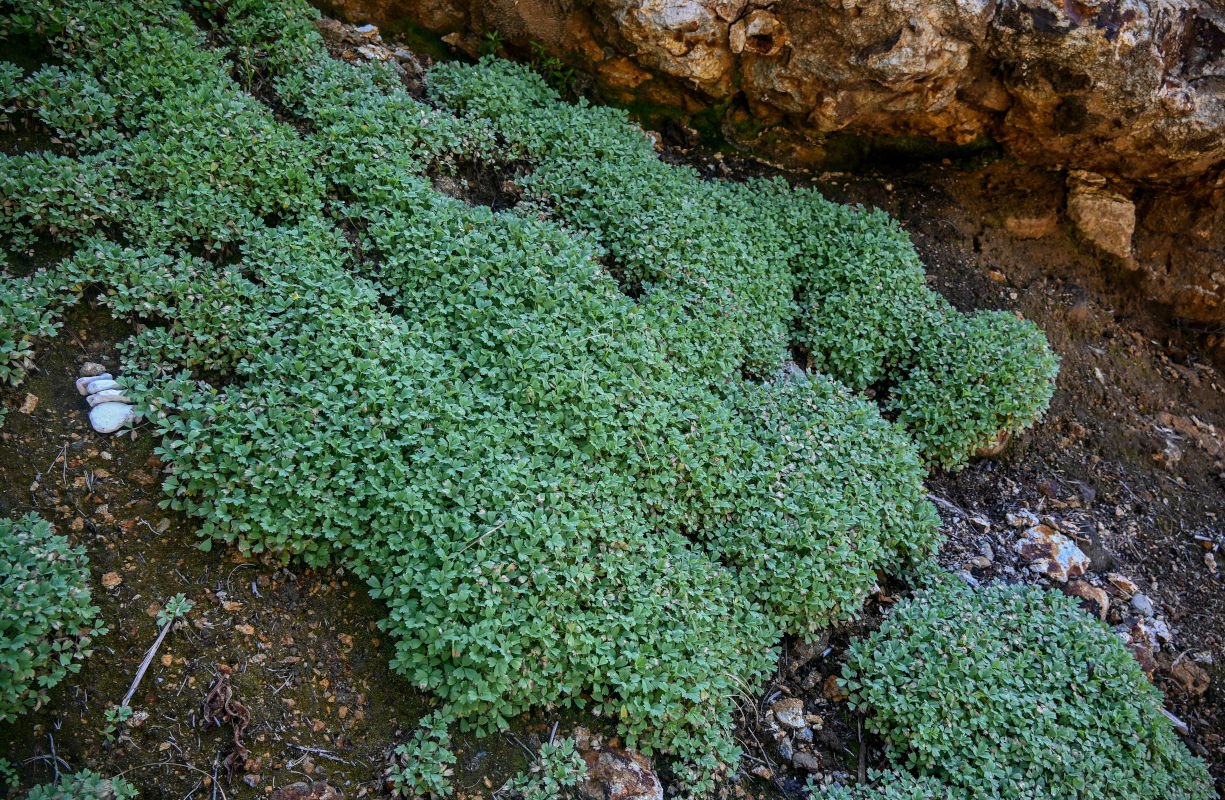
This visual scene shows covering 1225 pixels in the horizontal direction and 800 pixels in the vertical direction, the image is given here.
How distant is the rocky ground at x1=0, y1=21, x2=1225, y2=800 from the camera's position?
2.64 metres

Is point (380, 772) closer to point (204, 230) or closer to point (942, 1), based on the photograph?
point (204, 230)

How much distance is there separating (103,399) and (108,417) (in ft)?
0.39

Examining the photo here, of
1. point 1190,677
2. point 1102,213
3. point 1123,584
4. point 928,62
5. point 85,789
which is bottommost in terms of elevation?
point 85,789

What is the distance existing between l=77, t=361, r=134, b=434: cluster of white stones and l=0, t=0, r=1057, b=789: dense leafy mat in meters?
0.12

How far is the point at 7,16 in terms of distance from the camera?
3797 mm

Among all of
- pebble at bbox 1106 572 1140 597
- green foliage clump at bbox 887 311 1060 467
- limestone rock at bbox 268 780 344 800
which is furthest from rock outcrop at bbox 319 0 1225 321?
limestone rock at bbox 268 780 344 800

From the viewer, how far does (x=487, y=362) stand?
12.0 ft

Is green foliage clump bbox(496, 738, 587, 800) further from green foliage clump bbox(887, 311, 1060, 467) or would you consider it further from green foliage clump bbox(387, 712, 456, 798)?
green foliage clump bbox(887, 311, 1060, 467)

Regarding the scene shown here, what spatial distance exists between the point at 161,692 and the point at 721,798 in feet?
7.59

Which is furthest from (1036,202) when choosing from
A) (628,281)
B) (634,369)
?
(634,369)

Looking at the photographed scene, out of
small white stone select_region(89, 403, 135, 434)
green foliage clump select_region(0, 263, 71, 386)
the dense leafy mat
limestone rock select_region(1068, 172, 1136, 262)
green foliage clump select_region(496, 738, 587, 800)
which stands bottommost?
green foliage clump select_region(496, 738, 587, 800)

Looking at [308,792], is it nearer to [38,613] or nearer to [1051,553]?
[38,613]

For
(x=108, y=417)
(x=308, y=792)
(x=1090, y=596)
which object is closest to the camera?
(x=308, y=792)

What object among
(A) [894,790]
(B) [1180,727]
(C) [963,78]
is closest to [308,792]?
(A) [894,790]
